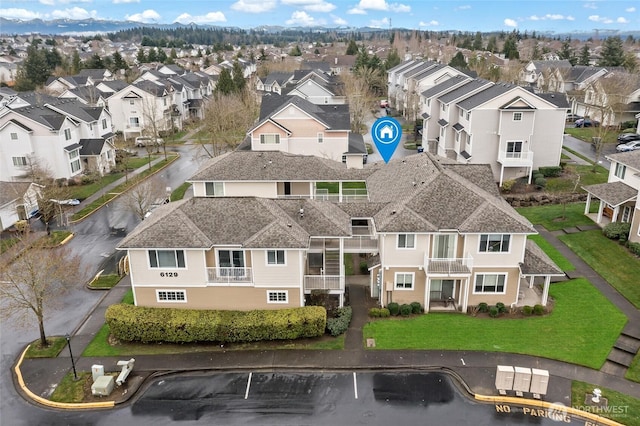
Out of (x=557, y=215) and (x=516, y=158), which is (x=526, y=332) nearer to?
(x=557, y=215)

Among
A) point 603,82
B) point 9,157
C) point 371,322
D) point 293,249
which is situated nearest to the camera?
point 293,249

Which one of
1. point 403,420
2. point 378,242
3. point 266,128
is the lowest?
point 403,420

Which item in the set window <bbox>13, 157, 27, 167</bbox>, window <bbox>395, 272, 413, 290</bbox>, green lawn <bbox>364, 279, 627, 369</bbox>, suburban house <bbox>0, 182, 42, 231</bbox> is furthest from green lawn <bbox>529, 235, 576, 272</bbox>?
window <bbox>13, 157, 27, 167</bbox>

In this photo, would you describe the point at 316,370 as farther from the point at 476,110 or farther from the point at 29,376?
the point at 476,110

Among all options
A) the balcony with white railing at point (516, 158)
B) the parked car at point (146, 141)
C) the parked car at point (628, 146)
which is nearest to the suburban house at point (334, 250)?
the balcony with white railing at point (516, 158)

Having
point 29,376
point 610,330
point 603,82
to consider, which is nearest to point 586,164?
point 603,82

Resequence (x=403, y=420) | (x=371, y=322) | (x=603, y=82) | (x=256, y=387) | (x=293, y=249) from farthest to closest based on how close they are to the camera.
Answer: (x=603, y=82) → (x=371, y=322) → (x=293, y=249) → (x=256, y=387) → (x=403, y=420)

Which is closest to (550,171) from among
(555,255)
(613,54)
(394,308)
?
(555,255)
